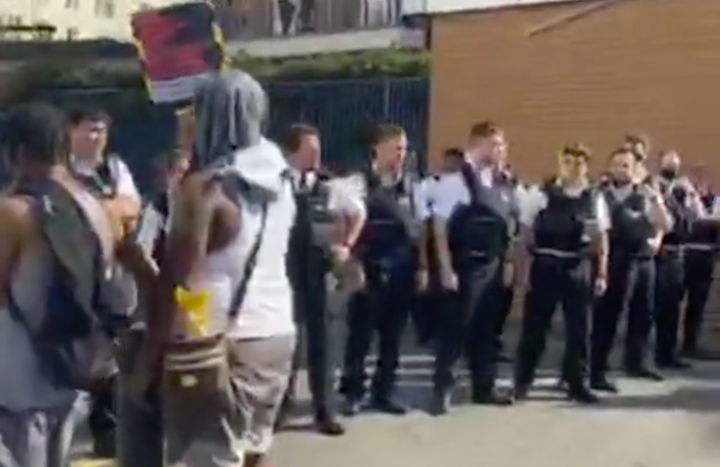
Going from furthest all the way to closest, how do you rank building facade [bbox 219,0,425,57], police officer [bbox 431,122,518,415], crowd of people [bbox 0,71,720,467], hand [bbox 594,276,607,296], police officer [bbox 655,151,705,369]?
1. building facade [bbox 219,0,425,57]
2. police officer [bbox 655,151,705,369]
3. hand [bbox 594,276,607,296]
4. police officer [bbox 431,122,518,415]
5. crowd of people [bbox 0,71,720,467]

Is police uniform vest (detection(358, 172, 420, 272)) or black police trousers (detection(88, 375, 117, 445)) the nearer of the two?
black police trousers (detection(88, 375, 117, 445))

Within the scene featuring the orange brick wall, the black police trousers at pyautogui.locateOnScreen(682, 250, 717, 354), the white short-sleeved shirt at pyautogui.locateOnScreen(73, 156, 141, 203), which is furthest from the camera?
the orange brick wall

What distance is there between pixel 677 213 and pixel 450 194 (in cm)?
325

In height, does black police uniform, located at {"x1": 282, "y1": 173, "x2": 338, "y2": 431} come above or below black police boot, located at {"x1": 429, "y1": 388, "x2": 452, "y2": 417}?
above

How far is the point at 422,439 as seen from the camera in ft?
36.4

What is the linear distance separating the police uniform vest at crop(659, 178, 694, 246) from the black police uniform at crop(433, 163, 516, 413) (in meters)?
2.52

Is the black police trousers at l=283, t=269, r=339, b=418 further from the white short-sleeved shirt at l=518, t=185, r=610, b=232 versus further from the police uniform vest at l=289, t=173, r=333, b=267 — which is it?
the white short-sleeved shirt at l=518, t=185, r=610, b=232

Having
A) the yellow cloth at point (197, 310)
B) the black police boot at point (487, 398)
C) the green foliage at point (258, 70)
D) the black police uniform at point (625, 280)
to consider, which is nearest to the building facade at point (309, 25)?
the green foliage at point (258, 70)

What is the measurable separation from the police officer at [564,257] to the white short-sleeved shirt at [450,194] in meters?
0.60

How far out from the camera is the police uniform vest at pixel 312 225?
1062cm

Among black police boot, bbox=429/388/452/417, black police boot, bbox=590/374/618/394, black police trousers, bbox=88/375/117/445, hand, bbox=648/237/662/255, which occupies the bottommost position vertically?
black police boot, bbox=590/374/618/394

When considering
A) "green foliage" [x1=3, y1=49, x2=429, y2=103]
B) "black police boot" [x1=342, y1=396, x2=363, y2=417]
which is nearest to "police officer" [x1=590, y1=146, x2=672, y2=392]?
"black police boot" [x1=342, y1=396, x2=363, y2=417]

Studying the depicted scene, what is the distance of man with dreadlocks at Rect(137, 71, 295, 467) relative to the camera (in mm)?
6352

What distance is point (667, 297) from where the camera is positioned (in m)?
14.7
